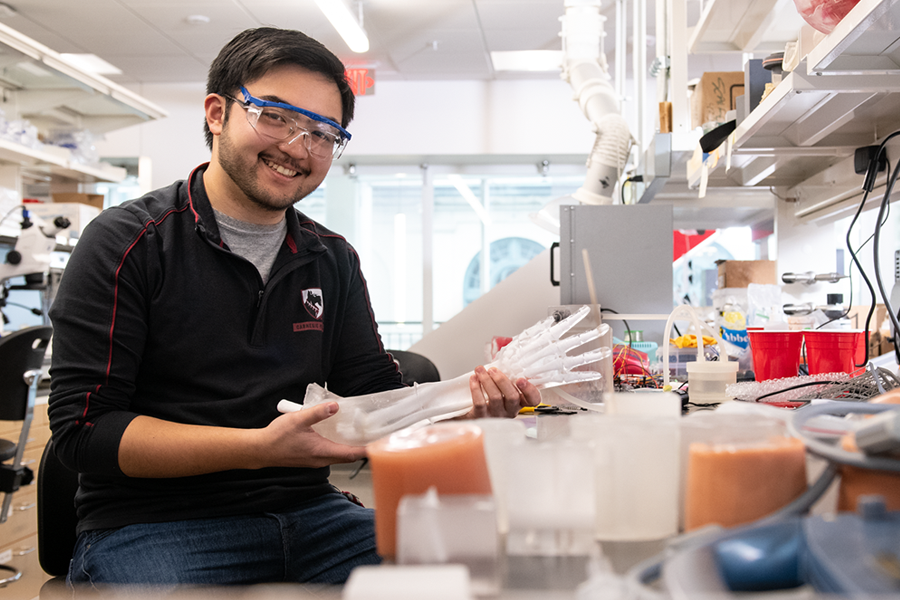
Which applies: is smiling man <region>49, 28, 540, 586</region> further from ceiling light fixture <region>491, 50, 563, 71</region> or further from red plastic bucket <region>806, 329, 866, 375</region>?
ceiling light fixture <region>491, 50, 563, 71</region>

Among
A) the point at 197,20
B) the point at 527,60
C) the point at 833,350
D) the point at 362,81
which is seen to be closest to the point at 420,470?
the point at 833,350

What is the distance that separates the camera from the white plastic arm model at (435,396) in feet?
2.88

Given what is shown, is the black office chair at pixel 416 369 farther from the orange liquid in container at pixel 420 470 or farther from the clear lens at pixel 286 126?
the orange liquid in container at pixel 420 470

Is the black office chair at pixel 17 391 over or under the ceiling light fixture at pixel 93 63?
under

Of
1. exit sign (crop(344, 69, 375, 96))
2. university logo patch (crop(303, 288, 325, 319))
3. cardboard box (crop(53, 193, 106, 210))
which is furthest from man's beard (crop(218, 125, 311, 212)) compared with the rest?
exit sign (crop(344, 69, 375, 96))

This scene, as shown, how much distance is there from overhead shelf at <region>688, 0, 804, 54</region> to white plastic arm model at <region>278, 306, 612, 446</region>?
1.38 meters

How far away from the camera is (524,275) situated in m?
3.73

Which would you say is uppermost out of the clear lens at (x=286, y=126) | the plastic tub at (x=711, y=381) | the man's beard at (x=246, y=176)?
the clear lens at (x=286, y=126)

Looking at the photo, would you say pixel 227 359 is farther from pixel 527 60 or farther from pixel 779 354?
pixel 527 60

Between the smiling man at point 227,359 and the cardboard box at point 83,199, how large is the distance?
3.20 m

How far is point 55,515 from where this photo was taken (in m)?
1.20

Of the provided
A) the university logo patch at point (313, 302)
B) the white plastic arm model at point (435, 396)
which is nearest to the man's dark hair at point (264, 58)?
the university logo patch at point (313, 302)

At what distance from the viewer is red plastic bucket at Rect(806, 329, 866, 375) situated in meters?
1.37

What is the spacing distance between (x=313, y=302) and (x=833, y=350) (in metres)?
1.14
